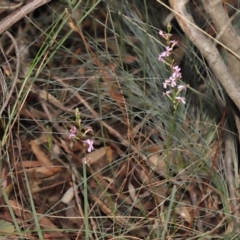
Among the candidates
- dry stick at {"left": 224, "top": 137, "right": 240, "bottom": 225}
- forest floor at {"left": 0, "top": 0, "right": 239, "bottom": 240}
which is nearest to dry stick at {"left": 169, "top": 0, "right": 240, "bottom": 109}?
forest floor at {"left": 0, "top": 0, "right": 239, "bottom": 240}

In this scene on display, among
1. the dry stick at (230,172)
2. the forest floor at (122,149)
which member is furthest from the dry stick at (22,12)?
the dry stick at (230,172)

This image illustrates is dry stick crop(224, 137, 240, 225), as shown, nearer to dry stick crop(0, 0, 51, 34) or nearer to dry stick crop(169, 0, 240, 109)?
dry stick crop(169, 0, 240, 109)

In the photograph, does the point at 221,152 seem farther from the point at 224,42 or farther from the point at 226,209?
the point at 224,42

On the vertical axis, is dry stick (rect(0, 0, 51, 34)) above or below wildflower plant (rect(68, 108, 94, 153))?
above

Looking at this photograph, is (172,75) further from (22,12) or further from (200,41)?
(22,12)

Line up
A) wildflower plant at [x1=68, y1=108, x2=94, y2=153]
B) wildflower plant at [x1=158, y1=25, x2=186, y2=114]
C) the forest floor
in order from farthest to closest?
the forest floor → wildflower plant at [x1=158, y1=25, x2=186, y2=114] → wildflower plant at [x1=68, y1=108, x2=94, y2=153]

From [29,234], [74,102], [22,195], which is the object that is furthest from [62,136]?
[29,234]

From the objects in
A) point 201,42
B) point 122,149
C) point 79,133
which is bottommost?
point 122,149

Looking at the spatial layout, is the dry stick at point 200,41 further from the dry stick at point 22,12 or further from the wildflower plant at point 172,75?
the dry stick at point 22,12

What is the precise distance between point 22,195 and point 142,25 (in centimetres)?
65

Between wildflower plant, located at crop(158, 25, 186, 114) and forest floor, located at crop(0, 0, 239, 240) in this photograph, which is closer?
wildflower plant, located at crop(158, 25, 186, 114)

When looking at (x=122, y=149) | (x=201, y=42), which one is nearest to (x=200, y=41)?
(x=201, y=42)

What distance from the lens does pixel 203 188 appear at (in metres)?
1.84

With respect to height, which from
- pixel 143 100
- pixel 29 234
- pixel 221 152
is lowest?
pixel 29 234
